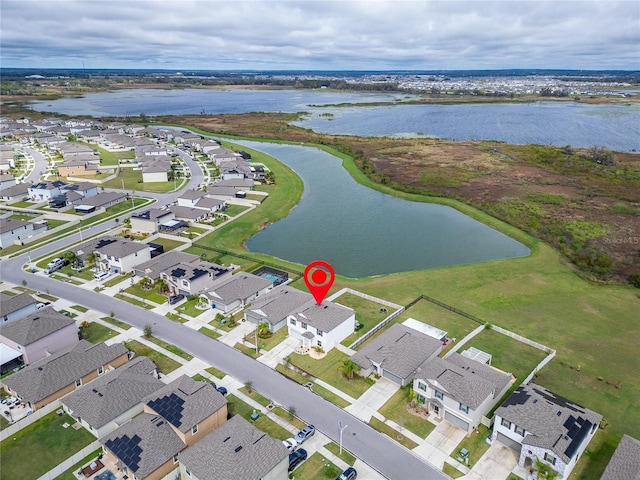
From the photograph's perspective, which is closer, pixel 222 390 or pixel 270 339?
pixel 222 390

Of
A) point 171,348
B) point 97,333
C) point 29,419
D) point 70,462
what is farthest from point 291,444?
point 97,333

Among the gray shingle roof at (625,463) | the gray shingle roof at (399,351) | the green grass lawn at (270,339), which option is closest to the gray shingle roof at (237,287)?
the green grass lawn at (270,339)

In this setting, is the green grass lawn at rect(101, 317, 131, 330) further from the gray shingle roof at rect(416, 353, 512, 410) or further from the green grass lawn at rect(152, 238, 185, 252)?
the gray shingle roof at rect(416, 353, 512, 410)

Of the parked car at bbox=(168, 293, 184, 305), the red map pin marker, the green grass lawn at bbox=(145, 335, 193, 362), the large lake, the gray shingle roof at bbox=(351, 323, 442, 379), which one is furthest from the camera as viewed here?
the large lake

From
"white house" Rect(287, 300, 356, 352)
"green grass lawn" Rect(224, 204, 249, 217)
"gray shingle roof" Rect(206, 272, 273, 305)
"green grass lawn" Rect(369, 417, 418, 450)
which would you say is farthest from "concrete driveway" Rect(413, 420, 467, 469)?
"green grass lawn" Rect(224, 204, 249, 217)

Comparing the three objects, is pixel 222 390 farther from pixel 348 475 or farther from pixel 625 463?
pixel 625 463

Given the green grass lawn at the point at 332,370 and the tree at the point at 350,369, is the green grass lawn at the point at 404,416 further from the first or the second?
the tree at the point at 350,369

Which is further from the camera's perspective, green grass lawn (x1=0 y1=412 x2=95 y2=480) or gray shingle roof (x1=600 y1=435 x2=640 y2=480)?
green grass lawn (x1=0 y1=412 x2=95 y2=480)

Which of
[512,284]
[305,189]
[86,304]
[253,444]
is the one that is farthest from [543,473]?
[305,189]
